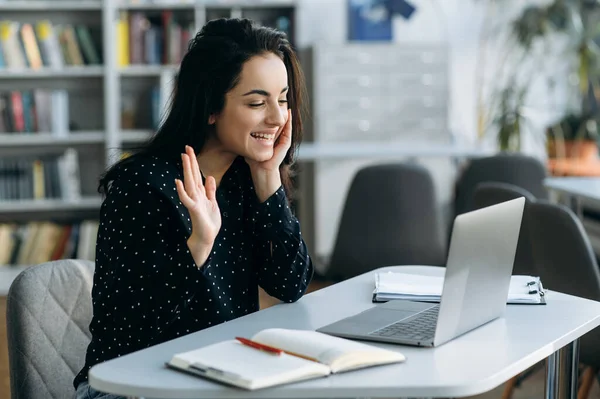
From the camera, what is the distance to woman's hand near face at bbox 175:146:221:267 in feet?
5.55

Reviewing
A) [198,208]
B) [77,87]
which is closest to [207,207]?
[198,208]

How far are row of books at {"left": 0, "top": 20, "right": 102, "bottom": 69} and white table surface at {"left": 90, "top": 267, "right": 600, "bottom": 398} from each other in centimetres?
381

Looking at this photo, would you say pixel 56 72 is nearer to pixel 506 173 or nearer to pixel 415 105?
pixel 415 105

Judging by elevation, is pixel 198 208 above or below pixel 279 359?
above

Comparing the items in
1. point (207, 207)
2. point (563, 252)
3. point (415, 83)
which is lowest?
point (563, 252)

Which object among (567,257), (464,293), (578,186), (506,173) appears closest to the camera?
(464,293)

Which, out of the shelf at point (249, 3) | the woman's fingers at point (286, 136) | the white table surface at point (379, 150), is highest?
the shelf at point (249, 3)

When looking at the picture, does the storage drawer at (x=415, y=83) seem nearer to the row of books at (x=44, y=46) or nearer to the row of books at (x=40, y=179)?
the row of books at (x=44, y=46)

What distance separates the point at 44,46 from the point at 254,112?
12.2 feet

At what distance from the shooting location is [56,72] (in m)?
5.37

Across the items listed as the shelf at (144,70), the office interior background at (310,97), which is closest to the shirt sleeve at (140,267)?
the office interior background at (310,97)

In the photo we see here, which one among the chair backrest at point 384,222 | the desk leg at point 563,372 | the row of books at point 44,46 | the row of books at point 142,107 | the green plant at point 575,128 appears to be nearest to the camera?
the desk leg at point 563,372

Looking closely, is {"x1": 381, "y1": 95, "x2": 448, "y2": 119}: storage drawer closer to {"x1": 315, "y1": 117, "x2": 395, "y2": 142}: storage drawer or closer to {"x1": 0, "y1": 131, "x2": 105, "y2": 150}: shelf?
{"x1": 315, "y1": 117, "x2": 395, "y2": 142}: storage drawer

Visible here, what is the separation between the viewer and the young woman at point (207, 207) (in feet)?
5.79
